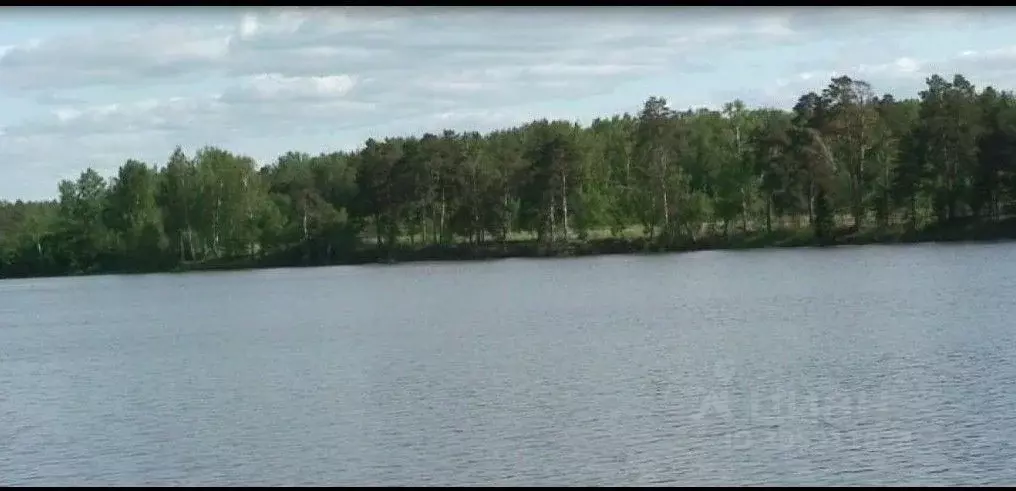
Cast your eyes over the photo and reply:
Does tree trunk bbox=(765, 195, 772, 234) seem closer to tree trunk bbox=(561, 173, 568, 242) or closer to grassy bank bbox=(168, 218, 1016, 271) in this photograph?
grassy bank bbox=(168, 218, 1016, 271)

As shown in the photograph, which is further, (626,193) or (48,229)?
(48,229)

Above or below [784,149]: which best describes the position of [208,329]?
below

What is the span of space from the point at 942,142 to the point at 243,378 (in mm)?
51131

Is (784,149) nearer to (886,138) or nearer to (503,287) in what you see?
(886,138)

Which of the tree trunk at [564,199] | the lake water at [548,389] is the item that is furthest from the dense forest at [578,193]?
the lake water at [548,389]

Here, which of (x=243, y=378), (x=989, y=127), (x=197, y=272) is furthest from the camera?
(x=197, y=272)

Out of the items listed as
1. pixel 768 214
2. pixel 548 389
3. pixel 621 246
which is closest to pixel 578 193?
pixel 621 246

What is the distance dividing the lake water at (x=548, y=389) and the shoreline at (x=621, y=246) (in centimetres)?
2469

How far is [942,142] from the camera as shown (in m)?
68.0

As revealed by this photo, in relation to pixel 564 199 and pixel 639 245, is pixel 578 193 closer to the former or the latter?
pixel 564 199

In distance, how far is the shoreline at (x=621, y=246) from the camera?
226ft

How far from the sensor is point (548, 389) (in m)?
22.5

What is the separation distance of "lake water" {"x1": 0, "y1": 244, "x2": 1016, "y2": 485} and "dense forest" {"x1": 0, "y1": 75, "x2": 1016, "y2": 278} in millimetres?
25352
